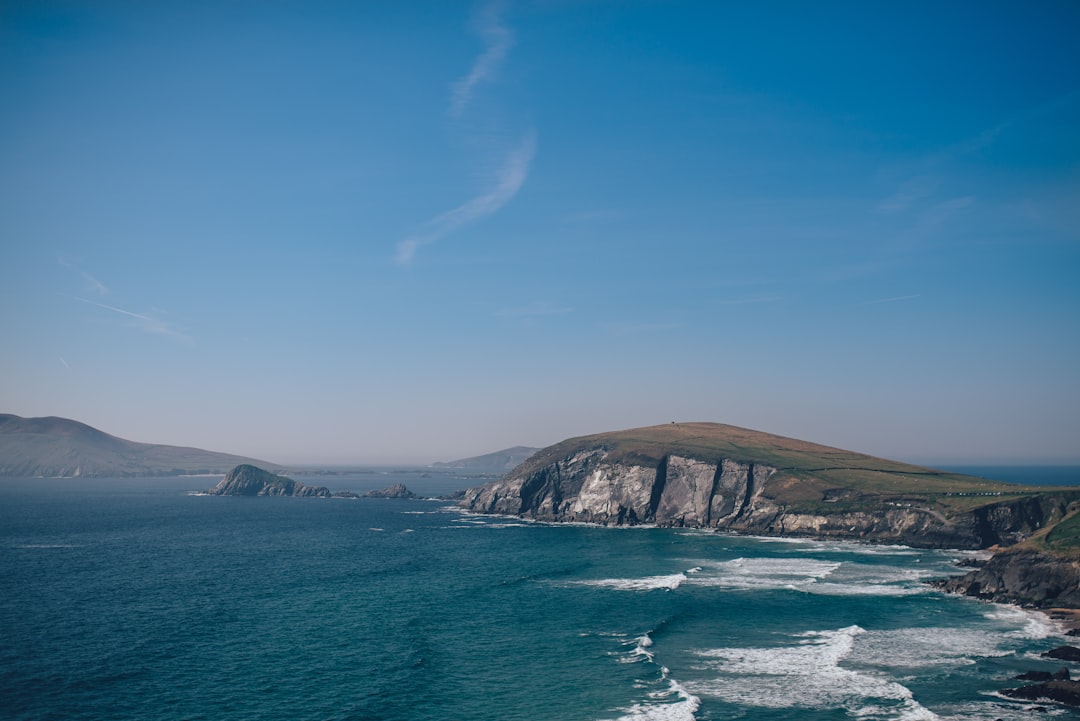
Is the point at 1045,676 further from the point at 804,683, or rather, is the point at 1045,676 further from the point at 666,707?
the point at 666,707

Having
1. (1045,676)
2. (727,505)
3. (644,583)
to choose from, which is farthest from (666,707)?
(727,505)

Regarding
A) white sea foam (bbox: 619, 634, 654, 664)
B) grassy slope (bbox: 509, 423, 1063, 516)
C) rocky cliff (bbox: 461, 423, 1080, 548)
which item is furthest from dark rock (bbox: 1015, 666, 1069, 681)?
grassy slope (bbox: 509, 423, 1063, 516)

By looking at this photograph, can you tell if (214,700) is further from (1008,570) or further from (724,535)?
(724,535)

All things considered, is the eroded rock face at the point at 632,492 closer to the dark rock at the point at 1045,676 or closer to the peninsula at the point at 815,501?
the peninsula at the point at 815,501

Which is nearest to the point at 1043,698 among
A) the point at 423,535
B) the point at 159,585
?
the point at 159,585

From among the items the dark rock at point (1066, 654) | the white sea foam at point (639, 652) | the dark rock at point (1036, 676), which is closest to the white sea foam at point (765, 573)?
the white sea foam at point (639, 652)

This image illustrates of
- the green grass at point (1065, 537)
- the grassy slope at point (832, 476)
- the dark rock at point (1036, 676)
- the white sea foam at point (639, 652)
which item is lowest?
the dark rock at point (1036, 676)
